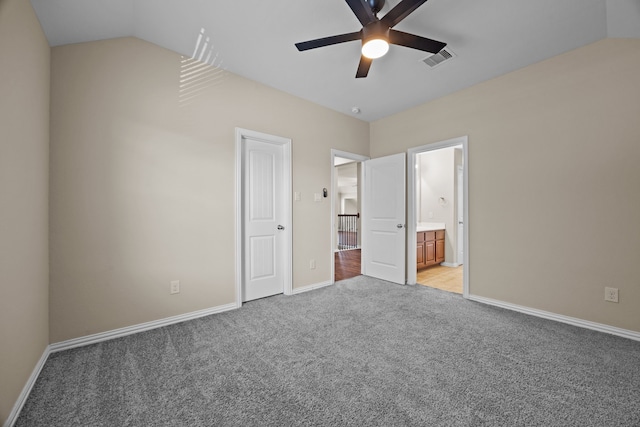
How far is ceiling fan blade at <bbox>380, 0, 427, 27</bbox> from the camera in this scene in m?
1.62

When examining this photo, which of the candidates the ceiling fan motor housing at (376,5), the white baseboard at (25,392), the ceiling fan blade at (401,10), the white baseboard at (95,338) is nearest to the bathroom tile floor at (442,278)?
the white baseboard at (95,338)

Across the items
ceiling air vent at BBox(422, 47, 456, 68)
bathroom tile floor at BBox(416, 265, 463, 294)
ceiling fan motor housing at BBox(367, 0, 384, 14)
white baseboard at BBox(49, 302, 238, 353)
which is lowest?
bathroom tile floor at BBox(416, 265, 463, 294)

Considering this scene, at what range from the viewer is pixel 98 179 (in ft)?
7.22

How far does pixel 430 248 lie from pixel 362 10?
4.16 m

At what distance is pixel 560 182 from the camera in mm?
2602

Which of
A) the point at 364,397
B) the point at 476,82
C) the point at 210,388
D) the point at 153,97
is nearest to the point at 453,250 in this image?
the point at 476,82

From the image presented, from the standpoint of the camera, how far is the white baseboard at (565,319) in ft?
7.39

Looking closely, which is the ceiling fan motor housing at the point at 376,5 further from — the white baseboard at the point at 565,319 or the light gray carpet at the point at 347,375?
the white baseboard at the point at 565,319

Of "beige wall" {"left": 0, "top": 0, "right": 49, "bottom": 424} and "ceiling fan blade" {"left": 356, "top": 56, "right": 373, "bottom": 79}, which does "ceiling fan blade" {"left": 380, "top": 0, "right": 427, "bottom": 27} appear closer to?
"ceiling fan blade" {"left": 356, "top": 56, "right": 373, "bottom": 79}

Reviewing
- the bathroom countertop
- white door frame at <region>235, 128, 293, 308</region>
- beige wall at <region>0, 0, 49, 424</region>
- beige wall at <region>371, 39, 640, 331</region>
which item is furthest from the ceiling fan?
the bathroom countertop

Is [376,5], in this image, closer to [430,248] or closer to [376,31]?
[376,31]

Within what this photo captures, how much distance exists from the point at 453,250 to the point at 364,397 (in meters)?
4.33

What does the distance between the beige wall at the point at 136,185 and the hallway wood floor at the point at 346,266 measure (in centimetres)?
212

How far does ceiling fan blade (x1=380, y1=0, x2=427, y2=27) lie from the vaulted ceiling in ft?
0.94
